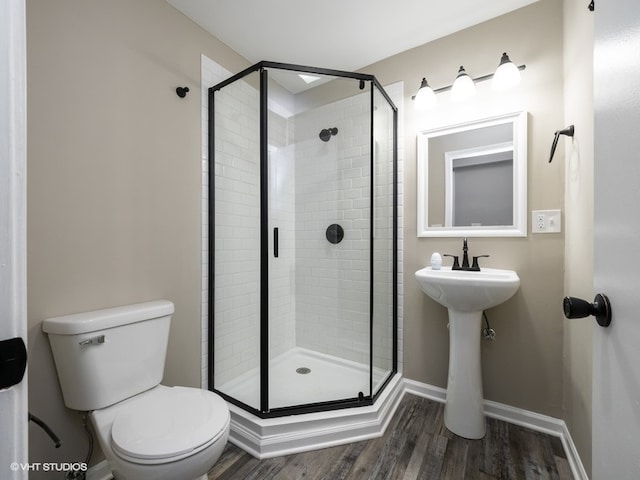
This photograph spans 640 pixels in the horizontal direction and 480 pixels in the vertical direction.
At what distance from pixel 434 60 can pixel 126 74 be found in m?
1.92

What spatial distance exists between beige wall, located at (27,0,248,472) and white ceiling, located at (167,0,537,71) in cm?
26

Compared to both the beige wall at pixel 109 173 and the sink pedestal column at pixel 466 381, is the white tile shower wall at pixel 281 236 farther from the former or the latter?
the sink pedestal column at pixel 466 381

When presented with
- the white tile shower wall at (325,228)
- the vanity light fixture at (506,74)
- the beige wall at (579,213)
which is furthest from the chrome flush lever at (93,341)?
the vanity light fixture at (506,74)

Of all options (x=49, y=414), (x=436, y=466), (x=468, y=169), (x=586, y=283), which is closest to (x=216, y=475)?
(x=49, y=414)

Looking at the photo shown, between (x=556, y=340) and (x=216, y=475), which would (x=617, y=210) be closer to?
(x=556, y=340)

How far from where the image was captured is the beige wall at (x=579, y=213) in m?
1.20

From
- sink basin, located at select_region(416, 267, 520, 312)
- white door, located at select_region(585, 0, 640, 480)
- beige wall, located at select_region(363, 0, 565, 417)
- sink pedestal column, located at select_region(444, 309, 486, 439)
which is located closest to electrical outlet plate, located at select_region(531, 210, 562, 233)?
beige wall, located at select_region(363, 0, 565, 417)

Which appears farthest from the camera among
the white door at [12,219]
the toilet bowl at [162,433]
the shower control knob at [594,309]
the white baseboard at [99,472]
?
the white baseboard at [99,472]

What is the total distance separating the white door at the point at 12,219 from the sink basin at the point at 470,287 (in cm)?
161

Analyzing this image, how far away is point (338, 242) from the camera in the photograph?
214 centimetres

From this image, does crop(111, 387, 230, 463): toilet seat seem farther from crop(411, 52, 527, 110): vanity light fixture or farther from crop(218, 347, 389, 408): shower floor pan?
crop(411, 52, 527, 110): vanity light fixture

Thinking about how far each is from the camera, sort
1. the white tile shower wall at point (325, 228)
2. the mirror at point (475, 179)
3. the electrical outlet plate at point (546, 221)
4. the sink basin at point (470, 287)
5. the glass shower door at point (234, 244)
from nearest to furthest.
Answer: the sink basin at point (470, 287), the electrical outlet plate at point (546, 221), the mirror at point (475, 179), the glass shower door at point (234, 244), the white tile shower wall at point (325, 228)

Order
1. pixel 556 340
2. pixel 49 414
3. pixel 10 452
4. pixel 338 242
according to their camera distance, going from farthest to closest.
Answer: pixel 338 242 < pixel 556 340 < pixel 49 414 < pixel 10 452

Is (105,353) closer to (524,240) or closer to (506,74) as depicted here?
(524,240)
